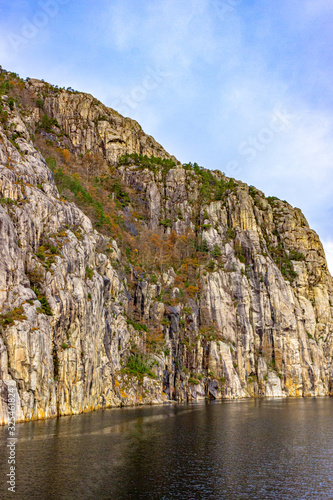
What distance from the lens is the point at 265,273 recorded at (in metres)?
148

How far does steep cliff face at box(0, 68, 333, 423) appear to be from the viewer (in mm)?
62406

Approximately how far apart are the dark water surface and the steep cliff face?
11.7m

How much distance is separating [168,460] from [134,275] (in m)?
79.1

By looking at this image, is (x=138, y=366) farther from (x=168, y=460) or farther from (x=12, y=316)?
(x=168, y=460)

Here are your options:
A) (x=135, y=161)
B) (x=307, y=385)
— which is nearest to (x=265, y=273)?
(x=307, y=385)

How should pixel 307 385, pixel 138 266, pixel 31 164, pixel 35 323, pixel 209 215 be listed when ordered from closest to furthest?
pixel 35 323 → pixel 31 164 → pixel 138 266 → pixel 307 385 → pixel 209 215

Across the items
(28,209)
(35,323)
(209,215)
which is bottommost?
(35,323)

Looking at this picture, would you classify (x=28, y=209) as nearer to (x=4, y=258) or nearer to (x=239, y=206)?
(x=4, y=258)

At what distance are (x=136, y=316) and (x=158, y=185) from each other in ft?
223

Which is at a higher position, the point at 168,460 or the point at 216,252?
the point at 216,252

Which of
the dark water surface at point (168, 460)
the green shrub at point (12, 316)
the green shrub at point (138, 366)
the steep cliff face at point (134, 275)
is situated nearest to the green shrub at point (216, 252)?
the steep cliff face at point (134, 275)

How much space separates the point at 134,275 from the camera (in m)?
114

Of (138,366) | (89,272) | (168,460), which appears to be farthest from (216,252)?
(168,460)

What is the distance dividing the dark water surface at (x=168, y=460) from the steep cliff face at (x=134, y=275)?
1168cm
